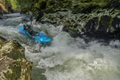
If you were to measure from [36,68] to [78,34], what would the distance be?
195 inches

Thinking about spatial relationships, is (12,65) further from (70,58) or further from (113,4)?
(113,4)

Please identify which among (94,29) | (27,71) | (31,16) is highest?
(27,71)

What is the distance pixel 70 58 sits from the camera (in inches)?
372

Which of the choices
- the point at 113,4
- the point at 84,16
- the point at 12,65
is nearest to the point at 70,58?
the point at 84,16

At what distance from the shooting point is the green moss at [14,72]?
4602mm

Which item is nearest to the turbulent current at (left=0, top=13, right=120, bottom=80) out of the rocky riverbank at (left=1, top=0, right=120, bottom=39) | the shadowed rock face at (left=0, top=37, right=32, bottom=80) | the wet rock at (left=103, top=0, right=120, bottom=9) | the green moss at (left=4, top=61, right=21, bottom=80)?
the rocky riverbank at (left=1, top=0, right=120, bottom=39)

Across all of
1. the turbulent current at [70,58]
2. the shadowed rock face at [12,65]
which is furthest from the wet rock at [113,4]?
the shadowed rock face at [12,65]

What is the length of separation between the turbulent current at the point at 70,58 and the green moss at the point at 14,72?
258cm

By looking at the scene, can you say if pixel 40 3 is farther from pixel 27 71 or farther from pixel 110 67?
pixel 27 71

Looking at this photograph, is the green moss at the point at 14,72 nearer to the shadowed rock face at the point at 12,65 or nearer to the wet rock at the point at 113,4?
the shadowed rock face at the point at 12,65

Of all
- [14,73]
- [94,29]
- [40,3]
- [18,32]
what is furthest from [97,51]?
[40,3]

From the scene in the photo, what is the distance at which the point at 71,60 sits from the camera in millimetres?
9203

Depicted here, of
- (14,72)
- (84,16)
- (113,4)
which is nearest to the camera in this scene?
(14,72)

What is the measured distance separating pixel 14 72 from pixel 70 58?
16.1 feet
